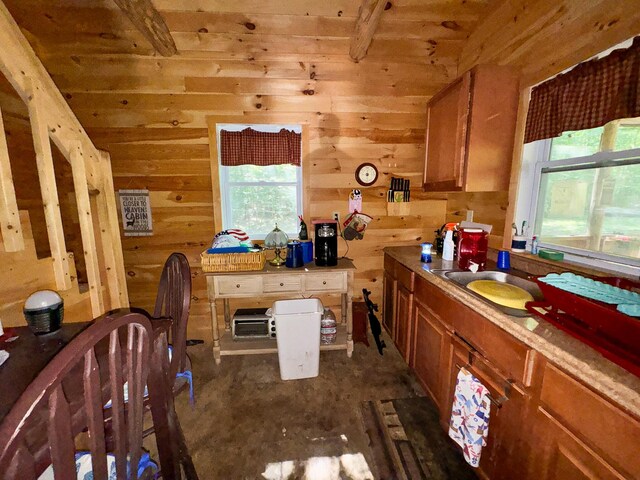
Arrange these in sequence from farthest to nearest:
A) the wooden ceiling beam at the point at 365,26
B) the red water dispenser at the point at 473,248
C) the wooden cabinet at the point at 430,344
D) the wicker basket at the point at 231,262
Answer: the wicker basket at the point at 231,262 < the red water dispenser at the point at 473,248 < the wooden ceiling beam at the point at 365,26 < the wooden cabinet at the point at 430,344

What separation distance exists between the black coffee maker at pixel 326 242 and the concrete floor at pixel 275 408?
86 centimetres

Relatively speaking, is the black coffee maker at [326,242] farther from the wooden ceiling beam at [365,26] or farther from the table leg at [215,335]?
the wooden ceiling beam at [365,26]

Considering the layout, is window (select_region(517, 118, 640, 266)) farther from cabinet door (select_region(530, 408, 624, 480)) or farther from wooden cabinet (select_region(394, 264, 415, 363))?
cabinet door (select_region(530, 408, 624, 480))

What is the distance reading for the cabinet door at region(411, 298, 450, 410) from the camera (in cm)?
161

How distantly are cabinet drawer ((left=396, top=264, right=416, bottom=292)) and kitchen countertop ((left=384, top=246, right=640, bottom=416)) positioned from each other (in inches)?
23.1

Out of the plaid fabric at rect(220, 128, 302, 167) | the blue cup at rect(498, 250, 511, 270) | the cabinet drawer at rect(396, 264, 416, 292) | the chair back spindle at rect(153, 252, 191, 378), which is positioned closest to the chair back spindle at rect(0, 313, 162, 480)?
the chair back spindle at rect(153, 252, 191, 378)

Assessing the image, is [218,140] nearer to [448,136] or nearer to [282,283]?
[282,283]

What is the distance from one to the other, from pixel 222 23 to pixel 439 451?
3388mm

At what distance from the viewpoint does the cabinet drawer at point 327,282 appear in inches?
89.5

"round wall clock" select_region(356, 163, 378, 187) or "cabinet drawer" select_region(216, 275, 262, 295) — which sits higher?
"round wall clock" select_region(356, 163, 378, 187)

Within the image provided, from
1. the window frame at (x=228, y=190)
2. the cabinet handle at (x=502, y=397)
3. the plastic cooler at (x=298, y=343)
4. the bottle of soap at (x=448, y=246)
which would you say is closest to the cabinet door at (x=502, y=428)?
the cabinet handle at (x=502, y=397)

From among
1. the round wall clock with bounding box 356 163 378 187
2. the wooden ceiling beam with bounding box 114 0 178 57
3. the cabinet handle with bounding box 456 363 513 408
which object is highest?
the wooden ceiling beam with bounding box 114 0 178 57

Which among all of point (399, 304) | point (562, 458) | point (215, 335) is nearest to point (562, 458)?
point (562, 458)

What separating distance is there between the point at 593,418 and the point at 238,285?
204cm
